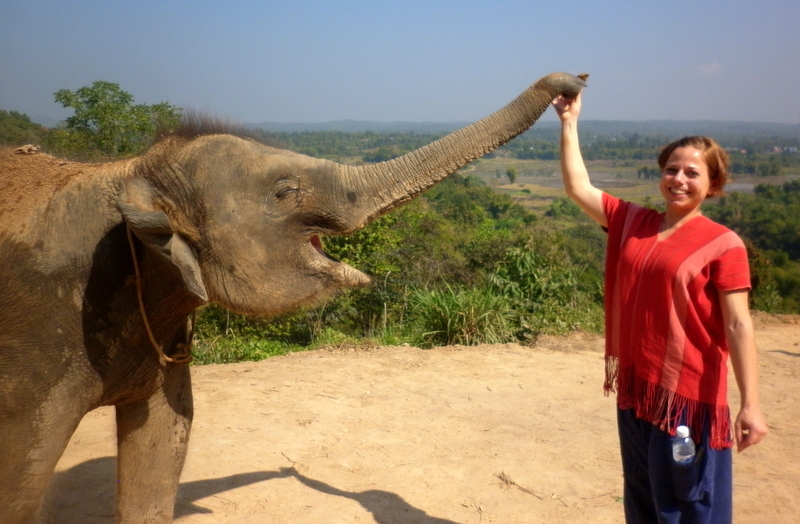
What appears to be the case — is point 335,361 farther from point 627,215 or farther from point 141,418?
point 627,215

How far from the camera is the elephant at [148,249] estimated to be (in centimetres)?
267

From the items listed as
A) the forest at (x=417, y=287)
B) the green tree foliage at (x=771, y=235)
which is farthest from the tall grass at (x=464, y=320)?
the green tree foliage at (x=771, y=235)

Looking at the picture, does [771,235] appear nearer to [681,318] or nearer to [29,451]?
[681,318]

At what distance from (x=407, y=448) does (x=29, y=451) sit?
10.2 ft

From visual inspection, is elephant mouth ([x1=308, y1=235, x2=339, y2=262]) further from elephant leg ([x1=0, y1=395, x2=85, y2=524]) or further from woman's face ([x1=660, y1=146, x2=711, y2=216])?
woman's face ([x1=660, y1=146, x2=711, y2=216])

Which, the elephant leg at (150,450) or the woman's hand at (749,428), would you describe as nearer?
the woman's hand at (749,428)

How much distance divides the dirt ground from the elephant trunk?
2205 mm

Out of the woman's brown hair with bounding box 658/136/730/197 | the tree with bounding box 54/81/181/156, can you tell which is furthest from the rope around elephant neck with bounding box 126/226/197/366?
the tree with bounding box 54/81/181/156

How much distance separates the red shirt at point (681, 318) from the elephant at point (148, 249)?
0.86 metres

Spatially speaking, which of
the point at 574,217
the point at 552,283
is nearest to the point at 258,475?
the point at 552,283

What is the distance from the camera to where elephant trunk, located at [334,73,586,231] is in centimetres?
302

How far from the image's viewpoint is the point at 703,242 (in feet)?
8.11

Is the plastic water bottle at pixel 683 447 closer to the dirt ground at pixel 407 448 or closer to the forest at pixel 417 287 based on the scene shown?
the forest at pixel 417 287

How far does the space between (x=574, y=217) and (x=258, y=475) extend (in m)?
58.6
